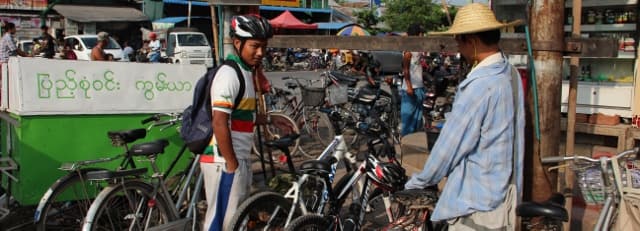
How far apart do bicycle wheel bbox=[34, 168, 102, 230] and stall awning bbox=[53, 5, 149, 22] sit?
27.2 m

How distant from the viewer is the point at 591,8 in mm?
6621

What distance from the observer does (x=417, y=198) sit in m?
3.11

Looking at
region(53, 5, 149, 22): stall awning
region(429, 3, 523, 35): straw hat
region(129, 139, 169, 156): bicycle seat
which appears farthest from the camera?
region(53, 5, 149, 22): stall awning

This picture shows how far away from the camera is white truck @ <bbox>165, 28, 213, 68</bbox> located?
22.6 metres

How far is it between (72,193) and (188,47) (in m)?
19.3

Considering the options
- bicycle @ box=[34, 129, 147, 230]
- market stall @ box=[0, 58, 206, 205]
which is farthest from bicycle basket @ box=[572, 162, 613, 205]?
market stall @ box=[0, 58, 206, 205]

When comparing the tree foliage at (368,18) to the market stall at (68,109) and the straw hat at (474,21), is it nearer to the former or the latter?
the market stall at (68,109)

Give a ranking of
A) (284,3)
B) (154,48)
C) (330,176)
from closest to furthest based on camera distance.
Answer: (330,176) → (154,48) → (284,3)

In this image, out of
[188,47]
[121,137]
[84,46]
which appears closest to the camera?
[121,137]

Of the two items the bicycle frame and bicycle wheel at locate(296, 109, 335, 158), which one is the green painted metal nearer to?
the bicycle frame

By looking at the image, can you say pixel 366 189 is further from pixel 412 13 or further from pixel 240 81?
pixel 412 13

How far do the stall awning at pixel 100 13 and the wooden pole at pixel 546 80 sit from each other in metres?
29.3

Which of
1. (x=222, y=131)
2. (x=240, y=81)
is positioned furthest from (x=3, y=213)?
(x=240, y=81)

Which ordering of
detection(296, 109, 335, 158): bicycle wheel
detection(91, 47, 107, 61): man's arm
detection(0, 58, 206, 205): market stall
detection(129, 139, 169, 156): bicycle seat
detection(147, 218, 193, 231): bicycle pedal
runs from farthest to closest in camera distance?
1. detection(91, 47, 107, 61): man's arm
2. detection(296, 109, 335, 158): bicycle wheel
3. detection(0, 58, 206, 205): market stall
4. detection(129, 139, 169, 156): bicycle seat
5. detection(147, 218, 193, 231): bicycle pedal
